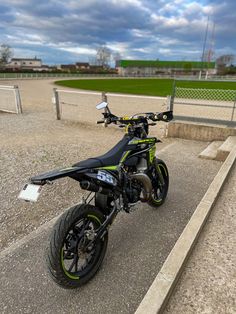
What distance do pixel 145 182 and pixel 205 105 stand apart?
191 inches

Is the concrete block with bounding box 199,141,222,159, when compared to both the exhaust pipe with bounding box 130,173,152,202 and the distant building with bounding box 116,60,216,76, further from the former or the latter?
the distant building with bounding box 116,60,216,76

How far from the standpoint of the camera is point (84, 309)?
6.20 ft

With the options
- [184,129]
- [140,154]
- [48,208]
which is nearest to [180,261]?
[140,154]

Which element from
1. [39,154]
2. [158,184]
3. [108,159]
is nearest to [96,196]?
[108,159]

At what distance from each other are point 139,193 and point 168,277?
3.47 feet

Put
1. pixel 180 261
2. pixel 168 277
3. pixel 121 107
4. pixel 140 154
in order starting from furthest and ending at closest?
1. pixel 121 107
2. pixel 140 154
3. pixel 180 261
4. pixel 168 277

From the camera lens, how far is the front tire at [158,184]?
10.2 feet

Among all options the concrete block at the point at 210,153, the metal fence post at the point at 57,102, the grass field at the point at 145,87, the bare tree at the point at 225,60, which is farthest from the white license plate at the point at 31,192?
the bare tree at the point at 225,60

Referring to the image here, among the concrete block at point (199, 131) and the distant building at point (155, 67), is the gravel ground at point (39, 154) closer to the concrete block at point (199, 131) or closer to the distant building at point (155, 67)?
the concrete block at point (199, 131)

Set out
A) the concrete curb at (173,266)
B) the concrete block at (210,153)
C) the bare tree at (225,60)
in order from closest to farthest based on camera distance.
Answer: the concrete curb at (173,266)
the concrete block at (210,153)
the bare tree at (225,60)

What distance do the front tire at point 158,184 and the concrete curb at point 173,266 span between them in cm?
61

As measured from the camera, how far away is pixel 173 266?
1.88 meters

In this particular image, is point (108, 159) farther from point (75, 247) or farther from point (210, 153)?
point (210, 153)

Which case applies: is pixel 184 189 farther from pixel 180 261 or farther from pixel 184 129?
pixel 184 129
